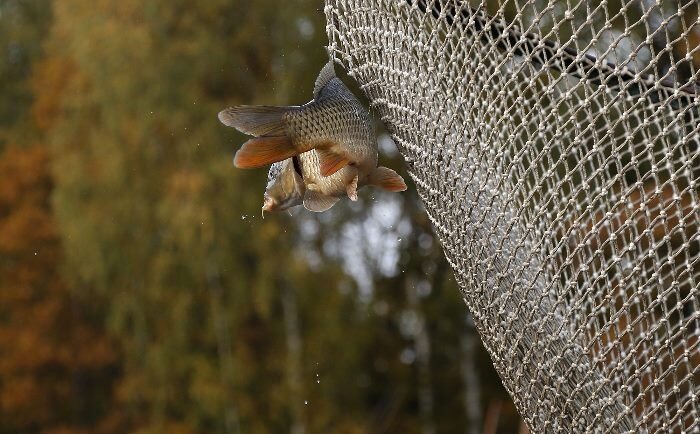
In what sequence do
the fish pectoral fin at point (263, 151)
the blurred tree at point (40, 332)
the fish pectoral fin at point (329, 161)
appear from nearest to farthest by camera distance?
the fish pectoral fin at point (263, 151) → the fish pectoral fin at point (329, 161) → the blurred tree at point (40, 332)

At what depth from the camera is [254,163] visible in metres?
1.22

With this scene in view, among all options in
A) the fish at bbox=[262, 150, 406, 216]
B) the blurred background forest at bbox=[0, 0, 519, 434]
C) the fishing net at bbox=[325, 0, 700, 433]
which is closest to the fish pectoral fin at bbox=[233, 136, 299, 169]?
the fish at bbox=[262, 150, 406, 216]

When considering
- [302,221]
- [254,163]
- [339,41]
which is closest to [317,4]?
[302,221]

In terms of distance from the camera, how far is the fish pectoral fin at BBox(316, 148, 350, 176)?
4.39 ft

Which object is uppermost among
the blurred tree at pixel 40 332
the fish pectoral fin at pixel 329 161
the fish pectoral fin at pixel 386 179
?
the fish pectoral fin at pixel 329 161

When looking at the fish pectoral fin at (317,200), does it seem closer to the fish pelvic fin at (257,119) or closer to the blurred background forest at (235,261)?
the fish pelvic fin at (257,119)

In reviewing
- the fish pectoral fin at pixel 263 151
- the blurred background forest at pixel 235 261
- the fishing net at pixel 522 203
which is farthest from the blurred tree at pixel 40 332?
the fish pectoral fin at pixel 263 151

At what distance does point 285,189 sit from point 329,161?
0.35 ft

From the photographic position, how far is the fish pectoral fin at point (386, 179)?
143cm

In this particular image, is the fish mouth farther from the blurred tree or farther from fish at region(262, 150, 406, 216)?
the blurred tree

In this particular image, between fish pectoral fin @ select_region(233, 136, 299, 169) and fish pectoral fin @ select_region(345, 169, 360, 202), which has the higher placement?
fish pectoral fin @ select_region(233, 136, 299, 169)

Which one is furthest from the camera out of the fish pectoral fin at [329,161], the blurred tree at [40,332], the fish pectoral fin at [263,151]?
the blurred tree at [40,332]

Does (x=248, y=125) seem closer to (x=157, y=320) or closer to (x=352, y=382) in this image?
(x=352, y=382)

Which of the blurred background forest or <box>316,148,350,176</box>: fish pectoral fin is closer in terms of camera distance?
<box>316,148,350,176</box>: fish pectoral fin
